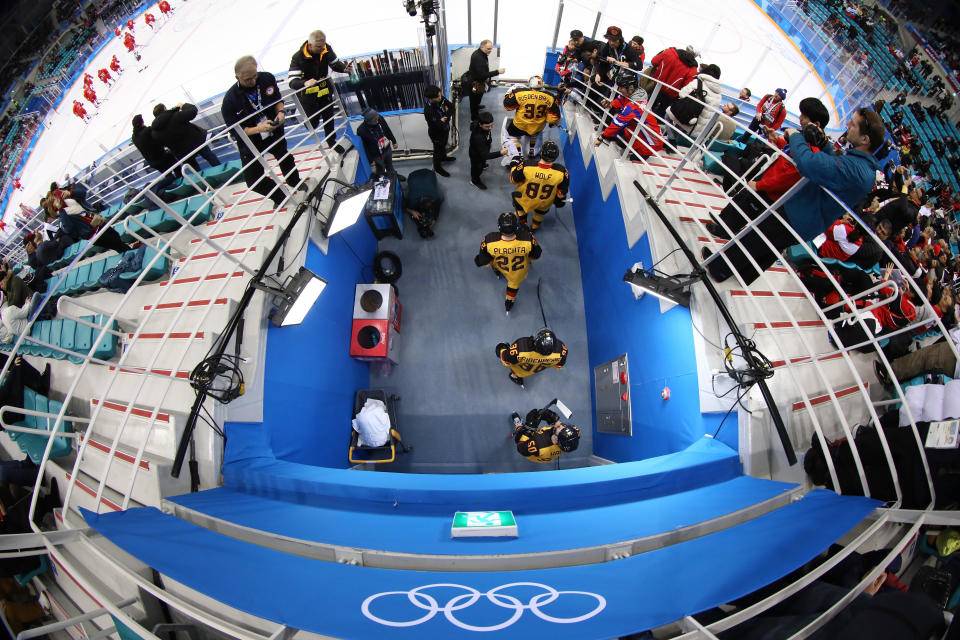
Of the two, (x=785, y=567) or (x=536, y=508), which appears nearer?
(x=785, y=567)

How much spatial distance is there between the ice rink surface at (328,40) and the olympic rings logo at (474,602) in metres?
11.2

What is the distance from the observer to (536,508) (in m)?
2.59

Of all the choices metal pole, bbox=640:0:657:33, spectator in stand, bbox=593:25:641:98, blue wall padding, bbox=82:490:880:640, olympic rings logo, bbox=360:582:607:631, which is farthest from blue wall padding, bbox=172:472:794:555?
metal pole, bbox=640:0:657:33

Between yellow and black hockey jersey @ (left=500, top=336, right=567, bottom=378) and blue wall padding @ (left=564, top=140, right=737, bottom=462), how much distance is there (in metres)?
0.76

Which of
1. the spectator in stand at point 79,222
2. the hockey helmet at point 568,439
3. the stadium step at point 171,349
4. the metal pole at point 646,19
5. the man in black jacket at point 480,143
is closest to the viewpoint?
the stadium step at point 171,349

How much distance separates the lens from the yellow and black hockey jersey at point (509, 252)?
13.9ft

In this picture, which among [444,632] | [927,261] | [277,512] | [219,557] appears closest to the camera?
[444,632]

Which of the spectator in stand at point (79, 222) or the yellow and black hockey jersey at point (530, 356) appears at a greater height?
the spectator in stand at point (79, 222)

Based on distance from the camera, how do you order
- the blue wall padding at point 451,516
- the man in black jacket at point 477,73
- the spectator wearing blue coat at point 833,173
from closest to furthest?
the blue wall padding at point 451,516, the spectator wearing blue coat at point 833,173, the man in black jacket at point 477,73

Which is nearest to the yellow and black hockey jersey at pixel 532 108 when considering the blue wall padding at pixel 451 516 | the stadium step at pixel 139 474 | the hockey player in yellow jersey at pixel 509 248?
the hockey player in yellow jersey at pixel 509 248

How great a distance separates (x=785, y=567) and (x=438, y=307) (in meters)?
4.41

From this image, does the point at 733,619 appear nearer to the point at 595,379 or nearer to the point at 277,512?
the point at 277,512

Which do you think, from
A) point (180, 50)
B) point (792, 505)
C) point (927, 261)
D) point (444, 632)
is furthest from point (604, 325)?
point (180, 50)

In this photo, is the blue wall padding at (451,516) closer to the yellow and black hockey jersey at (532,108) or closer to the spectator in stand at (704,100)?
the spectator in stand at (704,100)
